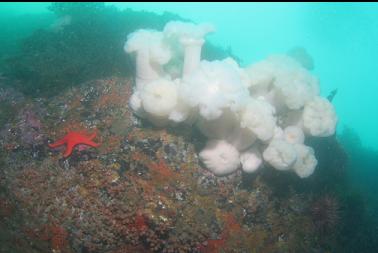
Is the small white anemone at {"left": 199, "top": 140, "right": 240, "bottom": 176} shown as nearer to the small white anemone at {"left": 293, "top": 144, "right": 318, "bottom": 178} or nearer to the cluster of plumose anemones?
the cluster of plumose anemones

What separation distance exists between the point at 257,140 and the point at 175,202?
241cm

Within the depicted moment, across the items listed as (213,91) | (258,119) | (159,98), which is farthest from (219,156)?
(159,98)

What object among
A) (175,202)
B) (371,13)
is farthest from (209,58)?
(371,13)

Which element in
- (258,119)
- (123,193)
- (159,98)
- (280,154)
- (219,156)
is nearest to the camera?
(123,193)

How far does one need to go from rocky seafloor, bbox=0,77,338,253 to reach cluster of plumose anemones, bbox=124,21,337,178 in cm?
54

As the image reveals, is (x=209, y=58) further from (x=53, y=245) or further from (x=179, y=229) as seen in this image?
(x=53, y=245)

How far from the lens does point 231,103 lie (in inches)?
221

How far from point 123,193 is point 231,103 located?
8.87 feet

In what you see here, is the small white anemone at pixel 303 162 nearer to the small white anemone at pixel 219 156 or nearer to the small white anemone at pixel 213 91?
the small white anemone at pixel 219 156

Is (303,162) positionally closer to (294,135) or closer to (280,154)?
(294,135)

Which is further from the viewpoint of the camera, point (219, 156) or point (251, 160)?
point (251, 160)

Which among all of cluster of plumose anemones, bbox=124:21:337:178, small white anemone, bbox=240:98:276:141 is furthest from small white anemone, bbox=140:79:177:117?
small white anemone, bbox=240:98:276:141

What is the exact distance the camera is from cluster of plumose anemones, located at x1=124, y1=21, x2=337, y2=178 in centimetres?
574

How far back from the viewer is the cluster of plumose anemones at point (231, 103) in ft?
18.8
